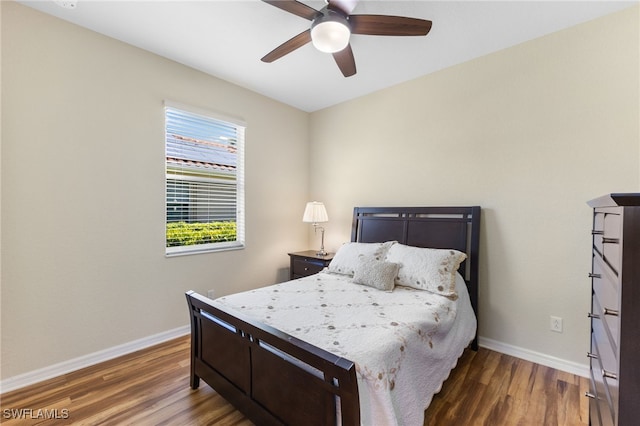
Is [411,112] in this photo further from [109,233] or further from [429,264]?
[109,233]

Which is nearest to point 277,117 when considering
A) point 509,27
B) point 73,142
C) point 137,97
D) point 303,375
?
point 137,97

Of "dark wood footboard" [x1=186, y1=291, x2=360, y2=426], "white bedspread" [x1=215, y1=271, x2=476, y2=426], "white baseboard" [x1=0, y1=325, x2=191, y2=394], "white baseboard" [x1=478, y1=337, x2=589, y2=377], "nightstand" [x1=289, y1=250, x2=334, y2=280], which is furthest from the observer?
"nightstand" [x1=289, y1=250, x2=334, y2=280]

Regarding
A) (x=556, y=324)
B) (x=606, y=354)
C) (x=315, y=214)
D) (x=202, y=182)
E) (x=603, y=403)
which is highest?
(x=202, y=182)

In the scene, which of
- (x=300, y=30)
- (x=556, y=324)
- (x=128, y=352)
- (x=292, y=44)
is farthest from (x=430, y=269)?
(x=128, y=352)

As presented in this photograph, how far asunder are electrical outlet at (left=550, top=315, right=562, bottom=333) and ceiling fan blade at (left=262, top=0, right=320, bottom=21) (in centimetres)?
293

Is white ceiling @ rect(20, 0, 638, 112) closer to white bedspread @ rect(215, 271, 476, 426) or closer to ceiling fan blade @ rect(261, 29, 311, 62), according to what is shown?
ceiling fan blade @ rect(261, 29, 311, 62)

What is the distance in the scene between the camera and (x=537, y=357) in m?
2.39

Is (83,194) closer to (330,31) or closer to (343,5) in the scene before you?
(330,31)

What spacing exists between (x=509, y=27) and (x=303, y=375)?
2.91m

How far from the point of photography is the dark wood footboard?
3.97 feet

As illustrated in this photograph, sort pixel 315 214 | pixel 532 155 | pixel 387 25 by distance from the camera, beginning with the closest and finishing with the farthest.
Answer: pixel 387 25, pixel 532 155, pixel 315 214

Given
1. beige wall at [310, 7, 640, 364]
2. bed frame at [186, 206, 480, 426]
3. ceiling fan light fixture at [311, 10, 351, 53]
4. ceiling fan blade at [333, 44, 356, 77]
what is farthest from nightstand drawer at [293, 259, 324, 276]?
ceiling fan light fixture at [311, 10, 351, 53]

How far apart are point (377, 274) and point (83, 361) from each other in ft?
8.28

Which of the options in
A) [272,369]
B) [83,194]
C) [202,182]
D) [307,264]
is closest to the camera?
[272,369]
